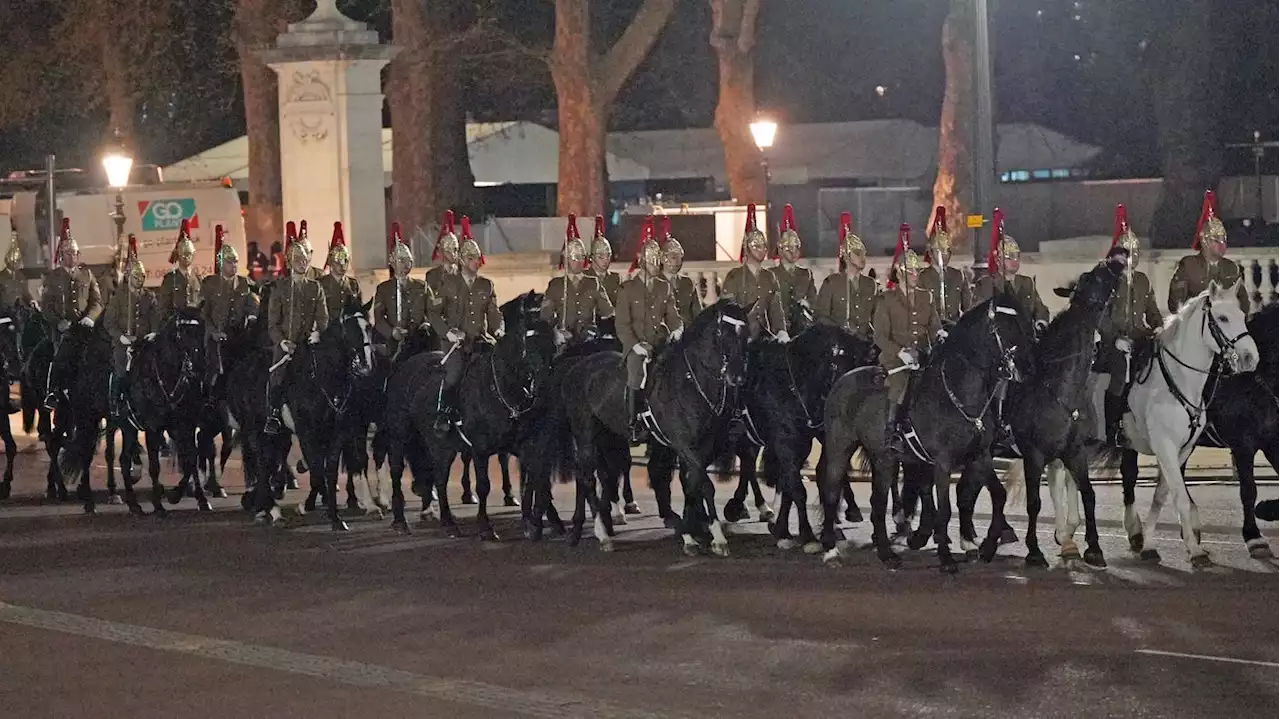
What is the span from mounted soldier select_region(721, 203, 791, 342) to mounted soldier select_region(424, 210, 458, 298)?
8.06 feet

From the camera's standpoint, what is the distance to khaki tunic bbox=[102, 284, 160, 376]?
63.3ft

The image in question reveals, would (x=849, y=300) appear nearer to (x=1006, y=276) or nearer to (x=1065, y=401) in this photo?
(x=1006, y=276)

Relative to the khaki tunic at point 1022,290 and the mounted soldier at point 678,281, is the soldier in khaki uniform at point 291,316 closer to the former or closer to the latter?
the mounted soldier at point 678,281

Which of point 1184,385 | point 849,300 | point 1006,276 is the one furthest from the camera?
point 849,300

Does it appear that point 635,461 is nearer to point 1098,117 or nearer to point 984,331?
point 984,331

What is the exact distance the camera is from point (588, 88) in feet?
114

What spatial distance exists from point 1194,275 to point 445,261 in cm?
626

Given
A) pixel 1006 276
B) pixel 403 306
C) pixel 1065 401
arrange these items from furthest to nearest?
pixel 403 306, pixel 1006 276, pixel 1065 401

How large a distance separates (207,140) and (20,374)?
110 feet

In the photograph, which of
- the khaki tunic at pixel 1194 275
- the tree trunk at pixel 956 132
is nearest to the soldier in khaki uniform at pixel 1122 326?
the khaki tunic at pixel 1194 275

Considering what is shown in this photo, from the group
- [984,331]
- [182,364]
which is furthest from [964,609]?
[182,364]

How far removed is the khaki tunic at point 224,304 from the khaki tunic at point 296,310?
1.33 metres

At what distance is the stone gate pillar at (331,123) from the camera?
28.2 meters

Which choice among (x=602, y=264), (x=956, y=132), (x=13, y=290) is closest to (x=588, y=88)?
(x=956, y=132)
